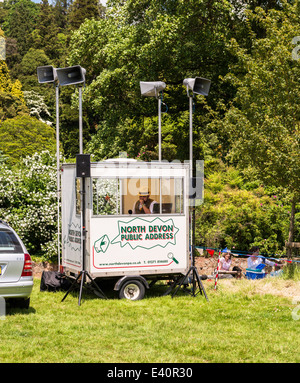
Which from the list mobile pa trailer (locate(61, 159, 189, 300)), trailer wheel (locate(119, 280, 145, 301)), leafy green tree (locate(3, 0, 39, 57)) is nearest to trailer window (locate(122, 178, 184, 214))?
mobile pa trailer (locate(61, 159, 189, 300))

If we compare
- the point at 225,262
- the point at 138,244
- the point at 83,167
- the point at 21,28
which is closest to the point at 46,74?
the point at 83,167

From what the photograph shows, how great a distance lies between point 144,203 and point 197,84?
282 cm

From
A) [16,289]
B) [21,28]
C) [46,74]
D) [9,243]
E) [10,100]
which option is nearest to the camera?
[16,289]

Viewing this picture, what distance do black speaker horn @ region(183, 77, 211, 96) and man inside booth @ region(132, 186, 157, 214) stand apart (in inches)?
93.6

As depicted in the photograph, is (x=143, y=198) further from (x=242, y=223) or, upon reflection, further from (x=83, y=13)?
(x=83, y=13)

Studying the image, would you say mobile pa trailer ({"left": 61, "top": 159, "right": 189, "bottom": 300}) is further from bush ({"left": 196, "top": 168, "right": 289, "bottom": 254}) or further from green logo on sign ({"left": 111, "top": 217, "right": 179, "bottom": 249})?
bush ({"left": 196, "top": 168, "right": 289, "bottom": 254})

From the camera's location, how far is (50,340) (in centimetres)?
768

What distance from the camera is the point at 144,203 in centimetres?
1139

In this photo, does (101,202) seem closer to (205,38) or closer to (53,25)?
(205,38)

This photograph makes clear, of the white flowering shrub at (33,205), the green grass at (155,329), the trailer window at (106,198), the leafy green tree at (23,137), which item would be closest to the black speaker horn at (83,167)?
the trailer window at (106,198)

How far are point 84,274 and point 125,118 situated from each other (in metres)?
15.4

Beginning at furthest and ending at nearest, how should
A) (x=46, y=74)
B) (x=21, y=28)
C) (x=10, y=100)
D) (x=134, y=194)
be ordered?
(x=21, y=28)
(x=10, y=100)
(x=46, y=74)
(x=134, y=194)

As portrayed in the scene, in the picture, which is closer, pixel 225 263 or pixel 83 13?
pixel 225 263

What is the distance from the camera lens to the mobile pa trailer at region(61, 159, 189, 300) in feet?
35.5
